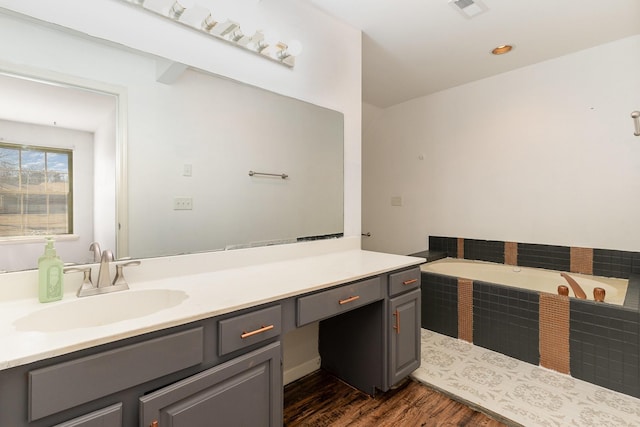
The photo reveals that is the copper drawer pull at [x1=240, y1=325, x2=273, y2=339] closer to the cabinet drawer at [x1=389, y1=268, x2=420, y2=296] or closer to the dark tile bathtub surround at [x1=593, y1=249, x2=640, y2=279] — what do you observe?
the cabinet drawer at [x1=389, y1=268, x2=420, y2=296]

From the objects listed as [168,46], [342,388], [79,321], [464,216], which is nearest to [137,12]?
[168,46]

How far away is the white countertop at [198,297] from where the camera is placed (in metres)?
0.76

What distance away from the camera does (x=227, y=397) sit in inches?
40.4

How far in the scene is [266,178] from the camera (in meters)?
1.84

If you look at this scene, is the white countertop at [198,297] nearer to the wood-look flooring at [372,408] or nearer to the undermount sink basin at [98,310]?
the undermount sink basin at [98,310]

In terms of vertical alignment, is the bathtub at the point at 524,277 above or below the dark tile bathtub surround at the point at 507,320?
above

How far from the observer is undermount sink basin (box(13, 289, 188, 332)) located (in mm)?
977

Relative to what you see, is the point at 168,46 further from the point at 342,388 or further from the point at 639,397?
the point at 639,397

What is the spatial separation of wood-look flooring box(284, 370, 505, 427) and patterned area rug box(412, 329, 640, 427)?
102 millimetres

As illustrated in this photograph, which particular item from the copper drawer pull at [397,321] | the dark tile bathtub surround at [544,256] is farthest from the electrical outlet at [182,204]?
the dark tile bathtub surround at [544,256]

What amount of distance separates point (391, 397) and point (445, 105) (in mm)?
3048

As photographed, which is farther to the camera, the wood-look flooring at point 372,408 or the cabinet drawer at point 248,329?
the wood-look flooring at point 372,408

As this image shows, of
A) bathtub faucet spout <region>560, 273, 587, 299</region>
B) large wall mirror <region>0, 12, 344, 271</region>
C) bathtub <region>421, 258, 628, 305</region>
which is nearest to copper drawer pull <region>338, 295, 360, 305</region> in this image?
large wall mirror <region>0, 12, 344, 271</region>

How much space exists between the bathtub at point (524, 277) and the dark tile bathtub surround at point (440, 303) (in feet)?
0.60
